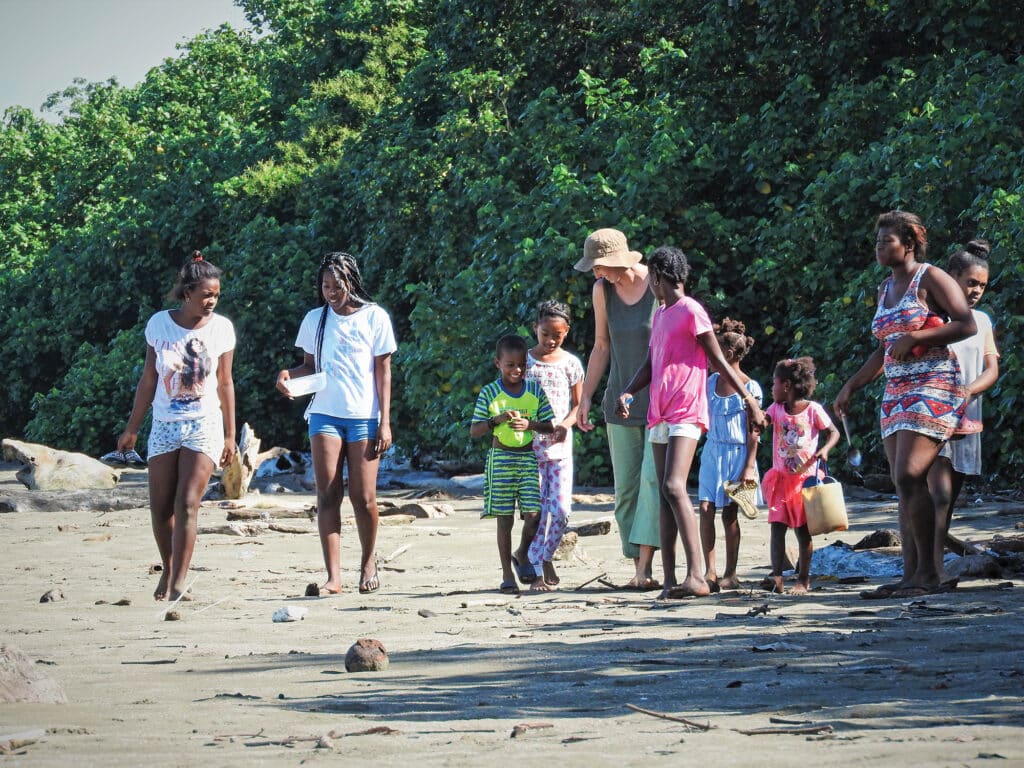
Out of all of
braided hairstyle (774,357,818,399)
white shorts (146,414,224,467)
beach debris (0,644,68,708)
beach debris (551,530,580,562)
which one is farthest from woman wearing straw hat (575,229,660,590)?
beach debris (0,644,68,708)

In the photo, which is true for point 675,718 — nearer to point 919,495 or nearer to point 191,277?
point 919,495

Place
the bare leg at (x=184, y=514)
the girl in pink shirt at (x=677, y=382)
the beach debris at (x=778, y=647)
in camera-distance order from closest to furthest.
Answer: the beach debris at (x=778, y=647)
the girl in pink shirt at (x=677, y=382)
the bare leg at (x=184, y=514)

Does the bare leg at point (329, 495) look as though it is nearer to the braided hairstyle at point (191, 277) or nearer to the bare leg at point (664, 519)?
the braided hairstyle at point (191, 277)

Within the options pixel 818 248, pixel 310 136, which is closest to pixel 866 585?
pixel 818 248

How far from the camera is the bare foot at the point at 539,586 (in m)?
7.78

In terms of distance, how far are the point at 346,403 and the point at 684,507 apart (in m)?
2.08

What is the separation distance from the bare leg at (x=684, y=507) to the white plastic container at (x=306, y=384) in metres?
2.02

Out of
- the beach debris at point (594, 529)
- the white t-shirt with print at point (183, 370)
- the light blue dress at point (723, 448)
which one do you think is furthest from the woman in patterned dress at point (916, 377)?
the beach debris at point (594, 529)

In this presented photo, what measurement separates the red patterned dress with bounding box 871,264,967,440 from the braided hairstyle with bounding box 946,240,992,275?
0.69 meters

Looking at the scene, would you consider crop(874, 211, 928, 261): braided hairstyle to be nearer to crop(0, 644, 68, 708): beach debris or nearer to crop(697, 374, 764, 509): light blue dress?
crop(697, 374, 764, 509): light blue dress

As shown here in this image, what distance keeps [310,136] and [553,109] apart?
11059 mm

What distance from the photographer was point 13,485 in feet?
62.4

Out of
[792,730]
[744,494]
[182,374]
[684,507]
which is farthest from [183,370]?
[792,730]

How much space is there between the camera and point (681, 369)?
24.2ft
